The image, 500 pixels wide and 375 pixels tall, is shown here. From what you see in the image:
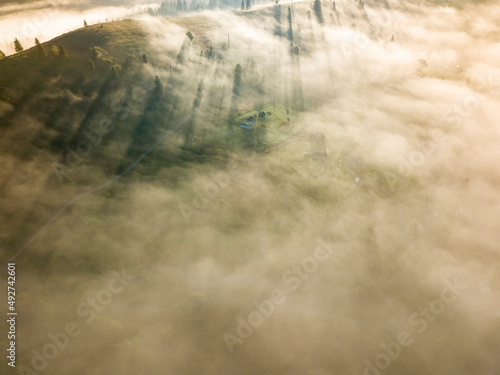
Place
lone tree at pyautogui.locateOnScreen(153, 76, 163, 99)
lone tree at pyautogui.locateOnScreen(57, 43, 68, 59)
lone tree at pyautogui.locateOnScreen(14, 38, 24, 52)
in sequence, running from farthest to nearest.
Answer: lone tree at pyautogui.locateOnScreen(153, 76, 163, 99) < lone tree at pyautogui.locateOnScreen(57, 43, 68, 59) < lone tree at pyautogui.locateOnScreen(14, 38, 24, 52)

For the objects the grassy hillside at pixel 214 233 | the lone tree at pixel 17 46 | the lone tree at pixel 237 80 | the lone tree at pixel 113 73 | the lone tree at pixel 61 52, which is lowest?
the grassy hillside at pixel 214 233

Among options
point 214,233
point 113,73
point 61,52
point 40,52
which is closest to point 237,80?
point 113,73

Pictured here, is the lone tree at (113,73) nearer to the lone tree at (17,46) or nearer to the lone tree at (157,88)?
the lone tree at (157,88)

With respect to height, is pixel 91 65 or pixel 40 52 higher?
pixel 40 52

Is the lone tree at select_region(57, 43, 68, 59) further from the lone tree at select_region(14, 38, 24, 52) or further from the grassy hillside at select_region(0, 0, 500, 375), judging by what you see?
the lone tree at select_region(14, 38, 24, 52)

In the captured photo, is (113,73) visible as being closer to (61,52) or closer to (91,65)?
(91,65)

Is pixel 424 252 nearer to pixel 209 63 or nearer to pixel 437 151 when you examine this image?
pixel 437 151

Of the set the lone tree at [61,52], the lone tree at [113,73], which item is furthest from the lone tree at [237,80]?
the lone tree at [61,52]

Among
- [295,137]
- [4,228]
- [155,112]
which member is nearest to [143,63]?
[155,112]

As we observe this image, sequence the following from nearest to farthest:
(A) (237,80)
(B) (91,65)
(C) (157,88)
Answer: (B) (91,65), (C) (157,88), (A) (237,80)

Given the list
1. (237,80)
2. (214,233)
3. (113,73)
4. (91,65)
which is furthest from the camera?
(237,80)

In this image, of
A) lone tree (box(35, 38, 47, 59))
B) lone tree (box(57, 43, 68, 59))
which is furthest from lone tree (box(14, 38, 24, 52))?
lone tree (box(57, 43, 68, 59))

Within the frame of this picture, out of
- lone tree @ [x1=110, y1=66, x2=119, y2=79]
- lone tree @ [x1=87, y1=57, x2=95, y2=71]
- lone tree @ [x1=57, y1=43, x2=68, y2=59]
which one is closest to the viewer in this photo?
lone tree @ [x1=57, y1=43, x2=68, y2=59]
